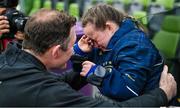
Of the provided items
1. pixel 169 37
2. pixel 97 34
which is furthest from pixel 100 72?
pixel 169 37

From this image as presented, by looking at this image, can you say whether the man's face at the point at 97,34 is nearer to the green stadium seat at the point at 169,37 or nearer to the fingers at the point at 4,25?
the fingers at the point at 4,25

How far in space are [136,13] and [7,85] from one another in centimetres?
469

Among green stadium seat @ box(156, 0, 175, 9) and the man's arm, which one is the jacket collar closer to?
the man's arm

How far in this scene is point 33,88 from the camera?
1763 mm

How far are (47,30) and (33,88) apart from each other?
10.4 inches

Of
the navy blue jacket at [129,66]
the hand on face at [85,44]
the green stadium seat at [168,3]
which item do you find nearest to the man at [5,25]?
the hand on face at [85,44]

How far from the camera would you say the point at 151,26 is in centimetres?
597

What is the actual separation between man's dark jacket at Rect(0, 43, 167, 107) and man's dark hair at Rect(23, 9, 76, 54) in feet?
0.21

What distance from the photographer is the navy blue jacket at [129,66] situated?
206cm

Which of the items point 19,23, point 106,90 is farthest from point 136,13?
point 106,90

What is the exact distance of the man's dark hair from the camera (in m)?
1.84

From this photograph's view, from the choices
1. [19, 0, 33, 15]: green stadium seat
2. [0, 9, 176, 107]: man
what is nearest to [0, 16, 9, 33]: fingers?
[0, 9, 176, 107]: man

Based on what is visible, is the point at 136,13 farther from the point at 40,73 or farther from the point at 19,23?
the point at 40,73

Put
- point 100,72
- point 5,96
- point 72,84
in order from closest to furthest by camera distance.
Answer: point 5,96 < point 100,72 < point 72,84
